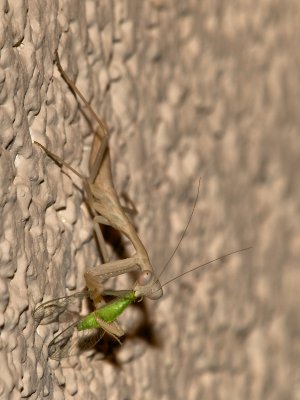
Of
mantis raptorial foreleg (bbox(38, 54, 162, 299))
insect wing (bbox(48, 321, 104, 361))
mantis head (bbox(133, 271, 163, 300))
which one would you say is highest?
mantis raptorial foreleg (bbox(38, 54, 162, 299))

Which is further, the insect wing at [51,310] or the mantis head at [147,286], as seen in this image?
the mantis head at [147,286]

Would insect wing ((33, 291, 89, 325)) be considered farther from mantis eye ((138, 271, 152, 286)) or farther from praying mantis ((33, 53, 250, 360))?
mantis eye ((138, 271, 152, 286))

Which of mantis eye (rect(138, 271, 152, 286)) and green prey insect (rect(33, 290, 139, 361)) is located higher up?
mantis eye (rect(138, 271, 152, 286))

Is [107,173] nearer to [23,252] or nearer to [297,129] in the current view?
[23,252]

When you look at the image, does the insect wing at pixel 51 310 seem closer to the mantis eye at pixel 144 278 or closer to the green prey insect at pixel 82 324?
the green prey insect at pixel 82 324

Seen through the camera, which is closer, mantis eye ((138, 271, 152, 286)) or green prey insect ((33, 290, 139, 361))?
green prey insect ((33, 290, 139, 361))

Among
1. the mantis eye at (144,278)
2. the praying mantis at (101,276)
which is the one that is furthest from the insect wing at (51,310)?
the mantis eye at (144,278)

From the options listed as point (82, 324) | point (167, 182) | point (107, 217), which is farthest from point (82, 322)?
point (167, 182)

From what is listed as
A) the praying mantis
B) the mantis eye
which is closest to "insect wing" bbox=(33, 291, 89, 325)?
the praying mantis
